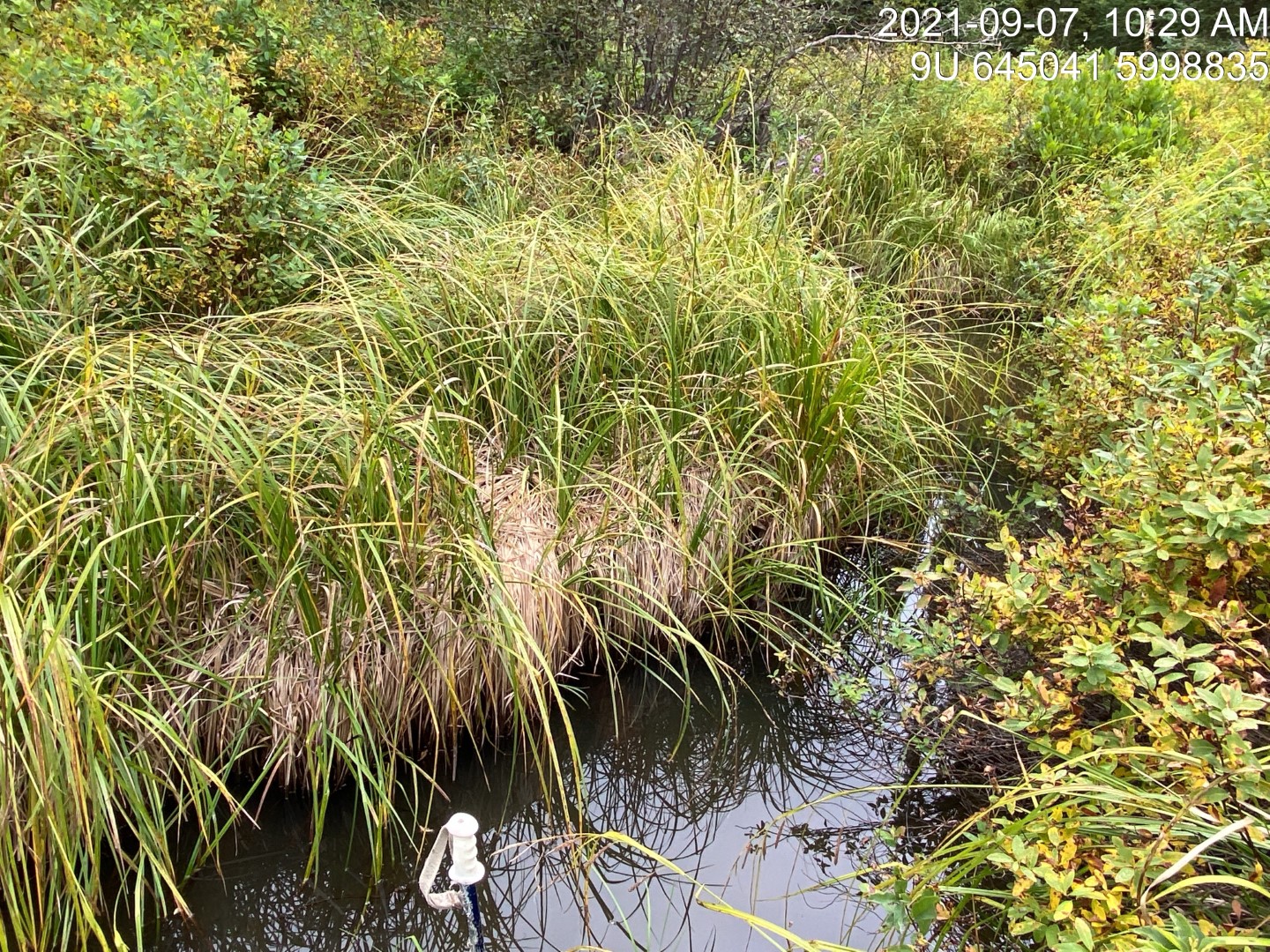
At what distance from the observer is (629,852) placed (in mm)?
2047

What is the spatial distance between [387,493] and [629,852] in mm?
962

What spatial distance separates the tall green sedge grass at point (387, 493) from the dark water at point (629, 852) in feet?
0.38

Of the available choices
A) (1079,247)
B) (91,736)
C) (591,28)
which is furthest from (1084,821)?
(591,28)

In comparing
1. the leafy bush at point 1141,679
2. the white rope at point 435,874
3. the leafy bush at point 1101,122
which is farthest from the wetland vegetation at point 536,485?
the leafy bush at point 1101,122

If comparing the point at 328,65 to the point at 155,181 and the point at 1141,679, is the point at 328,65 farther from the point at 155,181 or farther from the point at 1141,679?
the point at 1141,679

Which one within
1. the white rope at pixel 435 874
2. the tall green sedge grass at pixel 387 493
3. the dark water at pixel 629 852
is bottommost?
the dark water at pixel 629 852

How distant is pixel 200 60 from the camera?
3064 millimetres

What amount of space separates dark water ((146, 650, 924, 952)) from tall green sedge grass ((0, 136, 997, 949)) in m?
0.12

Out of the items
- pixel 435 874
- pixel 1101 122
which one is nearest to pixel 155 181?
pixel 435 874

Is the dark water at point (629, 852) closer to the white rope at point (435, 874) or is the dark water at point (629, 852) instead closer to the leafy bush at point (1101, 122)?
the white rope at point (435, 874)

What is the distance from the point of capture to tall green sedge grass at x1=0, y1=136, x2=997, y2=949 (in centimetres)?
179

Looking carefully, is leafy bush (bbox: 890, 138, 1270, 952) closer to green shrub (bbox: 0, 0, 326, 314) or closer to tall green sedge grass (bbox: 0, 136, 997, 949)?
tall green sedge grass (bbox: 0, 136, 997, 949)

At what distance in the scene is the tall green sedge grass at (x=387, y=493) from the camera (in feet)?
5.88

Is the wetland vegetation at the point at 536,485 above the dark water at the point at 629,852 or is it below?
above
